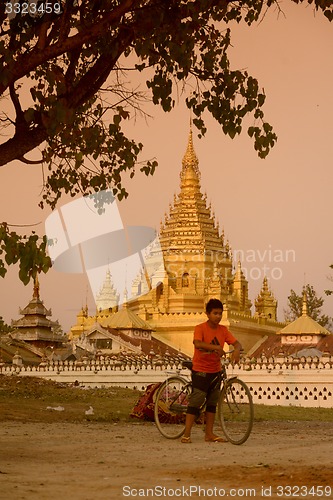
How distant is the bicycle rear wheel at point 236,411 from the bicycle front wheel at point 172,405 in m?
0.40

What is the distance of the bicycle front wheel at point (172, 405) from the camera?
9.48 meters

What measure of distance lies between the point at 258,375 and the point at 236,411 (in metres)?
19.6

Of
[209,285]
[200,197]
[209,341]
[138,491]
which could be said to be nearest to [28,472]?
[138,491]

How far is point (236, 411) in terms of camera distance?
364 inches

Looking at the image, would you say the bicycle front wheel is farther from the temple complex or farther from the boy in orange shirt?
the temple complex

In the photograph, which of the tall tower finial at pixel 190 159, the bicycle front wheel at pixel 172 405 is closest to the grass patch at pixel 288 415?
the bicycle front wheel at pixel 172 405

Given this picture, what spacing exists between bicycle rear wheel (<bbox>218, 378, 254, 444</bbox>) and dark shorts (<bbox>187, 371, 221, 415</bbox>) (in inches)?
3.0

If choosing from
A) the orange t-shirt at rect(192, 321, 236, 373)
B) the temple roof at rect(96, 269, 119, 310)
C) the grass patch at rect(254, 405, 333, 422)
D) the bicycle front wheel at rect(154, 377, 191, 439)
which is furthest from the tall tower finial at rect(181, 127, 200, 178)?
the orange t-shirt at rect(192, 321, 236, 373)

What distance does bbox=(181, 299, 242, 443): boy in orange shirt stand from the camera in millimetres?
8859

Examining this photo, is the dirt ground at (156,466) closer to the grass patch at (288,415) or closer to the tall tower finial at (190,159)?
the grass patch at (288,415)

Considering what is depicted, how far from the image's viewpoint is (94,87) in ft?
28.0

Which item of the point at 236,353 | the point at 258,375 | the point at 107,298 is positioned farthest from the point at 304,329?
the point at 236,353

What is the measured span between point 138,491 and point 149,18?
4.25 m

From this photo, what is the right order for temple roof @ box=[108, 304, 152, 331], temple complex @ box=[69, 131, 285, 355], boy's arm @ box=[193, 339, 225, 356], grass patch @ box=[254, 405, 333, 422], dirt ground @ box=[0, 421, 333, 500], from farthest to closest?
temple complex @ box=[69, 131, 285, 355] → temple roof @ box=[108, 304, 152, 331] → grass patch @ box=[254, 405, 333, 422] → boy's arm @ box=[193, 339, 225, 356] → dirt ground @ box=[0, 421, 333, 500]
